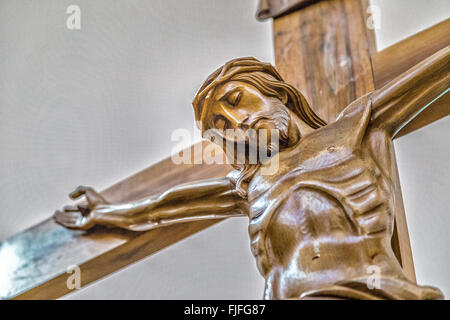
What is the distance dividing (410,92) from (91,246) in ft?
2.23

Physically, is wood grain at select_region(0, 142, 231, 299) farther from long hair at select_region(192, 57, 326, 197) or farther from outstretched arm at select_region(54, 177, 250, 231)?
long hair at select_region(192, 57, 326, 197)

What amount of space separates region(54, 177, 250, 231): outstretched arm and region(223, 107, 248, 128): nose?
0.15 metres

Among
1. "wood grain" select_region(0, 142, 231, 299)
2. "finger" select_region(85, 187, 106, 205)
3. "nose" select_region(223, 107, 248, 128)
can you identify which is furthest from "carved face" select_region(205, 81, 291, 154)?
"finger" select_region(85, 187, 106, 205)

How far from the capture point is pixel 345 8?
1.36 m

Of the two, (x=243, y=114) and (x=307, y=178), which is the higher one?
(x=243, y=114)

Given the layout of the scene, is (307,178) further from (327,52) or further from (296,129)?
(327,52)

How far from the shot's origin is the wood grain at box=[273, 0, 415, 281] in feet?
4.21

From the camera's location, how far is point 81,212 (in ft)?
→ 4.90

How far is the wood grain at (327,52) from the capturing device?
128 cm

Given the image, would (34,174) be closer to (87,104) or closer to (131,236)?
(87,104)

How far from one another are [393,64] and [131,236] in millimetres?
547

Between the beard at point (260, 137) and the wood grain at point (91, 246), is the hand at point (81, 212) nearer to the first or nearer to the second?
the wood grain at point (91, 246)

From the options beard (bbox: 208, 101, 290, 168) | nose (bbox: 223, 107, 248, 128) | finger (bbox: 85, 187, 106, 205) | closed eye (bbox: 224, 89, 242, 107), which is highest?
finger (bbox: 85, 187, 106, 205)

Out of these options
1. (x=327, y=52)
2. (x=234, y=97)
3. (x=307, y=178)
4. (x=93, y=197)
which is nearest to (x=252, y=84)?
(x=234, y=97)
